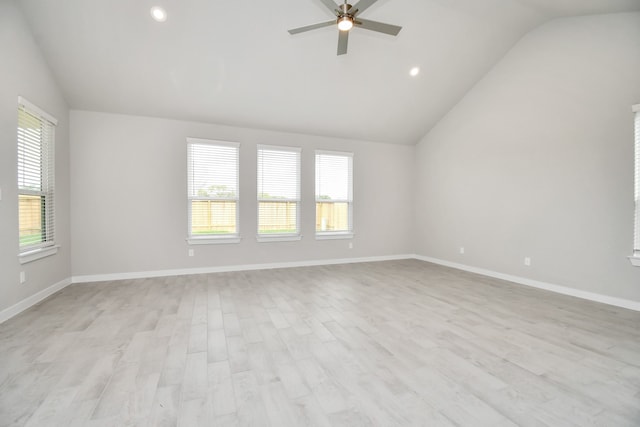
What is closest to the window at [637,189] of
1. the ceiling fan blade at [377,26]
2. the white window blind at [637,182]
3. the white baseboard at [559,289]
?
the white window blind at [637,182]

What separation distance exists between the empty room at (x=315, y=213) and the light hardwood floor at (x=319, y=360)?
0.02 meters

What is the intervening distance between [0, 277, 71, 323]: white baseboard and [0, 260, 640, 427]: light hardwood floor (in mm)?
102

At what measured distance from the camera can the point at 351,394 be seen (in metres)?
1.88

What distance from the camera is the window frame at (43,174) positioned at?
3.37 metres

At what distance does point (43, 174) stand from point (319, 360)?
4.37m

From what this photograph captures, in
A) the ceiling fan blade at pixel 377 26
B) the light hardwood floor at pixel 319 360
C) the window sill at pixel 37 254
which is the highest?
the ceiling fan blade at pixel 377 26

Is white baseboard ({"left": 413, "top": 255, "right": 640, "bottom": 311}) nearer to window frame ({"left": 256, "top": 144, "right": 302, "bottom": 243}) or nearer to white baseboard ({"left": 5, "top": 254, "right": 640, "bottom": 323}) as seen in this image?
white baseboard ({"left": 5, "top": 254, "right": 640, "bottom": 323})

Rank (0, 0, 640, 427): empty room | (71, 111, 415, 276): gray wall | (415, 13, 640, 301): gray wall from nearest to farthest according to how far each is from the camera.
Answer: (0, 0, 640, 427): empty room
(415, 13, 640, 301): gray wall
(71, 111, 415, 276): gray wall

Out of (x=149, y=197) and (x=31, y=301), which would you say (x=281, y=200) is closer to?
(x=149, y=197)

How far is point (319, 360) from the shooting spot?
7.58 feet

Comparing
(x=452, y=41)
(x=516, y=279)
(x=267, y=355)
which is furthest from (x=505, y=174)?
(x=267, y=355)

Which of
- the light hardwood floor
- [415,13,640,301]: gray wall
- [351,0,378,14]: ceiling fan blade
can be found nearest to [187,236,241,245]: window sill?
the light hardwood floor

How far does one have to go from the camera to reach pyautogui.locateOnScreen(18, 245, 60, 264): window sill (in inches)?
132

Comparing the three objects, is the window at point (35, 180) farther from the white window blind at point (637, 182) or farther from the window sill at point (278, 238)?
the white window blind at point (637, 182)
